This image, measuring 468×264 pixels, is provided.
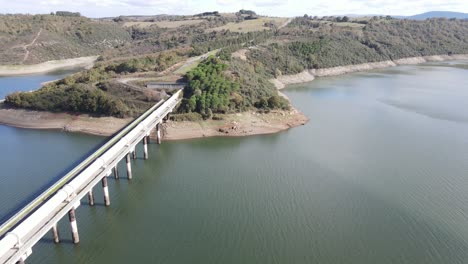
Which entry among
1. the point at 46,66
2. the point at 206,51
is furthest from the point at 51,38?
the point at 206,51

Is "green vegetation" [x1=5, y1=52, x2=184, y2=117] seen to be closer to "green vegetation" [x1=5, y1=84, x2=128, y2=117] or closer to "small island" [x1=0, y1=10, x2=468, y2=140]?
"green vegetation" [x1=5, y1=84, x2=128, y2=117]

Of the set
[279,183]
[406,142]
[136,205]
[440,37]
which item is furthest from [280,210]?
[440,37]

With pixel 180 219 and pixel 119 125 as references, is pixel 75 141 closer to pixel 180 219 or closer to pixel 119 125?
pixel 119 125

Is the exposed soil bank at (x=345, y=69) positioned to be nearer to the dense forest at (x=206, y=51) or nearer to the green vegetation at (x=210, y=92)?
the dense forest at (x=206, y=51)

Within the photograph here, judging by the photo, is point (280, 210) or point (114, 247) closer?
point (114, 247)

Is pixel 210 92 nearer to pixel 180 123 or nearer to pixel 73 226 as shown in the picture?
pixel 180 123

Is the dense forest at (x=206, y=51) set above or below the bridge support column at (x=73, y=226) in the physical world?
above

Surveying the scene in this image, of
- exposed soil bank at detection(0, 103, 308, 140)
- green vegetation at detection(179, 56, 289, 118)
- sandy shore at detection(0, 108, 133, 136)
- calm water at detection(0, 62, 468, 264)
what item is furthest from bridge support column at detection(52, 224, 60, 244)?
green vegetation at detection(179, 56, 289, 118)

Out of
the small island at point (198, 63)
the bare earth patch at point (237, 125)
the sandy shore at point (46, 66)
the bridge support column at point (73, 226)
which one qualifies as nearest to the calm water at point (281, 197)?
the bridge support column at point (73, 226)
